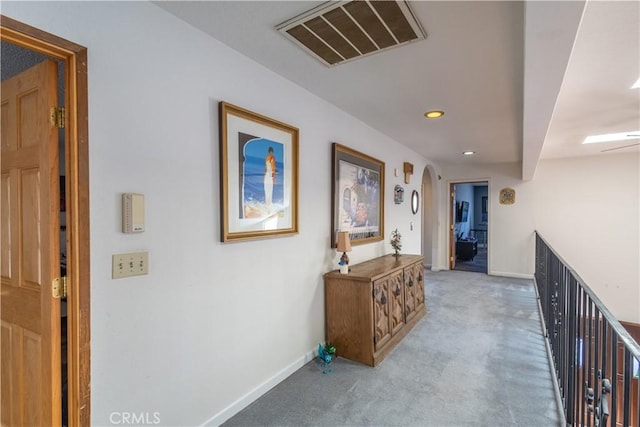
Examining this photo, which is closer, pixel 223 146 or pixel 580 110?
pixel 223 146

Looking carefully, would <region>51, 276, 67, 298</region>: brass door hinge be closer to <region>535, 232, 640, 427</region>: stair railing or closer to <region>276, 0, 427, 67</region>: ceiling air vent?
<region>276, 0, 427, 67</region>: ceiling air vent

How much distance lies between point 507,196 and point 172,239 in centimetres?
636

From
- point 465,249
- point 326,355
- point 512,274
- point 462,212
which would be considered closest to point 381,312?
point 326,355

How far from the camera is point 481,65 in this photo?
2.08m

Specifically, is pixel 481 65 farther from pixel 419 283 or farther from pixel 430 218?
pixel 430 218

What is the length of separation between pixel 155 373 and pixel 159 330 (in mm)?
207

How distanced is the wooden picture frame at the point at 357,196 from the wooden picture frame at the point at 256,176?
63 centimetres

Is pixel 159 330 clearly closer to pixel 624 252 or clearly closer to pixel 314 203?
pixel 314 203

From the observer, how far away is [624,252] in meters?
5.33

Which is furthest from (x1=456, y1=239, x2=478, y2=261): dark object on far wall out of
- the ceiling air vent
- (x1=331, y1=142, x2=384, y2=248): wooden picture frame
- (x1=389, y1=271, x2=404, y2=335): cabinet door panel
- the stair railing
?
the ceiling air vent

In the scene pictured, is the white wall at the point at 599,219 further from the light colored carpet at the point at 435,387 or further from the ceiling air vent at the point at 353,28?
the ceiling air vent at the point at 353,28

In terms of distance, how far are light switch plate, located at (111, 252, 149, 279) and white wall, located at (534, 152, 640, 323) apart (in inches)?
260

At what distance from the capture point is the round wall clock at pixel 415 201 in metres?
5.19

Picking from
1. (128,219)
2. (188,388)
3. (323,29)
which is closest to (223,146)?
(128,219)
